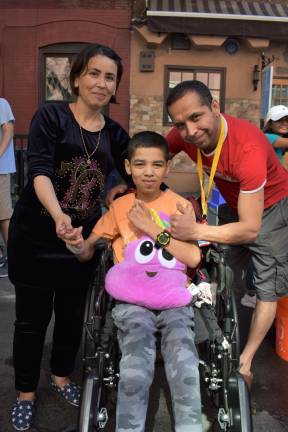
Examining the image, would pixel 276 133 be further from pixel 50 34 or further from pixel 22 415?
pixel 50 34

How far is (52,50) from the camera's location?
1021cm

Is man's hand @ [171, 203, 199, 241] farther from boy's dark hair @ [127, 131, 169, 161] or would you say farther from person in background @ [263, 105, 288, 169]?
person in background @ [263, 105, 288, 169]

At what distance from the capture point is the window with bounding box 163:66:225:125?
403 inches

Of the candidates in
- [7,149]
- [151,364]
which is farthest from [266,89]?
[151,364]

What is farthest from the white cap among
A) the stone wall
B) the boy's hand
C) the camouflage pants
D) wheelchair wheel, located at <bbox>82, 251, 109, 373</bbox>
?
the stone wall

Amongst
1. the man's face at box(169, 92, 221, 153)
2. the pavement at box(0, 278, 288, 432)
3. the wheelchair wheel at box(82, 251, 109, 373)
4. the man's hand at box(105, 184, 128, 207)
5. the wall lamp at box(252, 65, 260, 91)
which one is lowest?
the pavement at box(0, 278, 288, 432)

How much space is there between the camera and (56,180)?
239 cm

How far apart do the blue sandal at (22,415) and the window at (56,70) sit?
28.0 ft

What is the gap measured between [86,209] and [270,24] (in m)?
8.54

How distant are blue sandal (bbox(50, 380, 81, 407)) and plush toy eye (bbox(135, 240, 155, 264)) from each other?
3.14ft

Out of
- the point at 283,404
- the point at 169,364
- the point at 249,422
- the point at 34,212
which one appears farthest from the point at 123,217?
the point at 283,404

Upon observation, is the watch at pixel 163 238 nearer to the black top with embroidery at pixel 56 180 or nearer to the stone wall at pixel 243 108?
the black top with embroidery at pixel 56 180

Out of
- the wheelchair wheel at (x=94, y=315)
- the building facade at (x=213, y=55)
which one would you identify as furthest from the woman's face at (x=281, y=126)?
the building facade at (x=213, y=55)

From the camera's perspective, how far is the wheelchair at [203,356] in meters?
1.92
